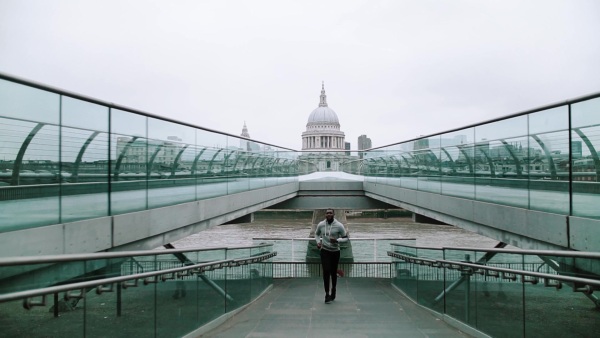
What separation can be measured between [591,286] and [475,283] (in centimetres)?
220

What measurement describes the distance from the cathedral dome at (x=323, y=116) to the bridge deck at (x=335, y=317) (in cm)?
11588

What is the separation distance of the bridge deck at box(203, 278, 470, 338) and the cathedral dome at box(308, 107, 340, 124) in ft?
380

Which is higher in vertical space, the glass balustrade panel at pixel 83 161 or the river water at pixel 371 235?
the glass balustrade panel at pixel 83 161

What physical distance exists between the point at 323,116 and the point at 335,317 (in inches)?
4747

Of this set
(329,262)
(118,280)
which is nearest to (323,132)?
(329,262)

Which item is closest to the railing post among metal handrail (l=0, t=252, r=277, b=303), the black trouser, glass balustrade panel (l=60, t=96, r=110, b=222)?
the black trouser

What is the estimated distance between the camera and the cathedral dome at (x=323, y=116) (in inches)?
4918

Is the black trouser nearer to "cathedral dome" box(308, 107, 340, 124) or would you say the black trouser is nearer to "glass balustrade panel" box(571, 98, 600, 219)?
"glass balustrade panel" box(571, 98, 600, 219)

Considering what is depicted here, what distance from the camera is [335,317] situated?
6.46 m

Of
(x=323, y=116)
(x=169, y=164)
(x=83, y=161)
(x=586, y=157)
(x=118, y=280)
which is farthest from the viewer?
(x=323, y=116)

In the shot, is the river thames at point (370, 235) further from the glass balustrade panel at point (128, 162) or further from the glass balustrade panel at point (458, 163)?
the glass balustrade panel at point (128, 162)

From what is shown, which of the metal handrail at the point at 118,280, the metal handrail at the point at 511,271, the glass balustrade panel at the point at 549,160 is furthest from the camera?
the glass balustrade panel at the point at 549,160

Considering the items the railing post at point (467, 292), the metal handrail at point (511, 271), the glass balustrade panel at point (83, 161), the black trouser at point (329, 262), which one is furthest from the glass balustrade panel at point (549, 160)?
the glass balustrade panel at point (83, 161)

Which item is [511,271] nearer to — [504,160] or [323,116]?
[504,160]
